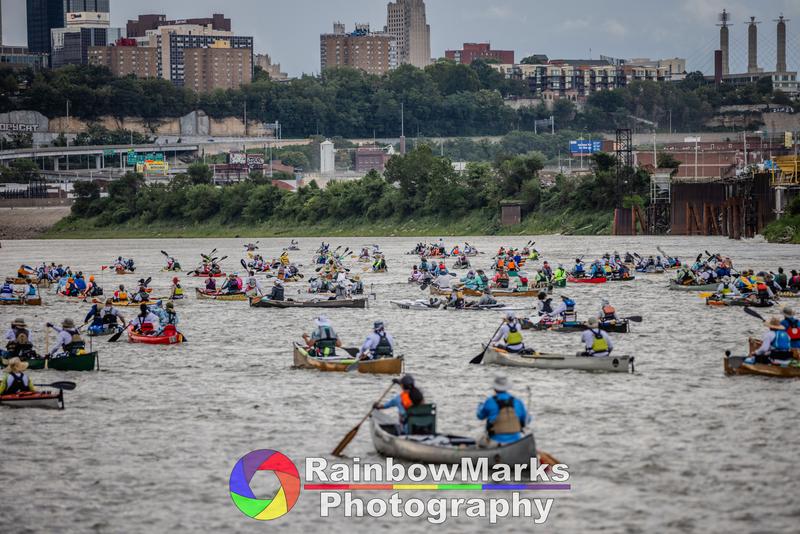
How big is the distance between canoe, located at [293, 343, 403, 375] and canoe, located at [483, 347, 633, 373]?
3558 millimetres

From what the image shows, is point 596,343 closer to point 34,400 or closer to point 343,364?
point 343,364

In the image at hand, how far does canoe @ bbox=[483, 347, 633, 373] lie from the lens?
126ft

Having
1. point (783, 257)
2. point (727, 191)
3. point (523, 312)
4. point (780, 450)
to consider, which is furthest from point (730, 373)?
point (727, 191)

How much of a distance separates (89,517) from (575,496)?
29.9 ft

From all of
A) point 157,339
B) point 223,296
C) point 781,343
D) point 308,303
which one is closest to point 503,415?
point 781,343

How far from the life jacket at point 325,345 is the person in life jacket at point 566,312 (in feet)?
35.0

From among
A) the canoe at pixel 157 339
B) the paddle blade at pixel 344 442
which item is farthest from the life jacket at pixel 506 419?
the canoe at pixel 157 339

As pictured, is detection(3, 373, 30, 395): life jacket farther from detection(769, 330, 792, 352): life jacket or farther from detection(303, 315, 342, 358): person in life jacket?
detection(769, 330, 792, 352): life jacket

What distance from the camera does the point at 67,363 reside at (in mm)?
41469

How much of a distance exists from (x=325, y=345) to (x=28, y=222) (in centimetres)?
16189

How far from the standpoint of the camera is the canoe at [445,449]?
25.9 metres

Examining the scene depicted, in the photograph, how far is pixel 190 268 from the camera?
331 feet

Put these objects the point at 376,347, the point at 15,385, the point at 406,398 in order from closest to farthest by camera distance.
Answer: the point at 406,398
the point at 15,385
the point at 376,347

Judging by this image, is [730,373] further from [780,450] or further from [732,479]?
[732,479]
